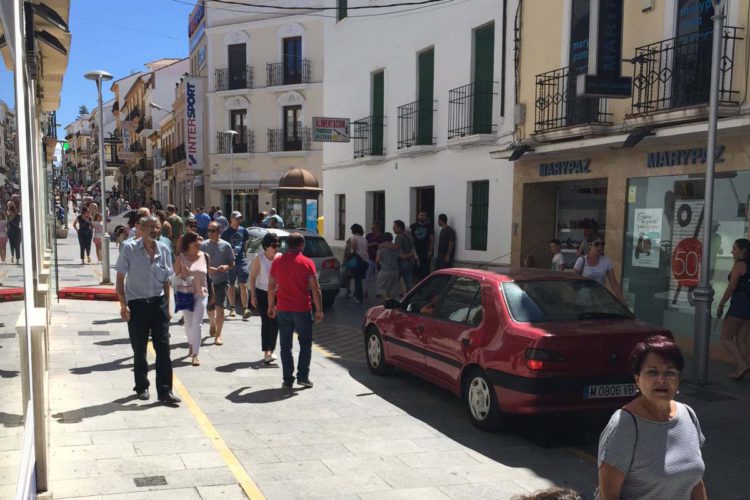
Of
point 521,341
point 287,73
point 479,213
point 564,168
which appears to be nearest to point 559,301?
point 521,341

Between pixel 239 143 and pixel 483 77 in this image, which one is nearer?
pixel 483 77

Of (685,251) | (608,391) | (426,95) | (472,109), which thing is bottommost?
(608,391)

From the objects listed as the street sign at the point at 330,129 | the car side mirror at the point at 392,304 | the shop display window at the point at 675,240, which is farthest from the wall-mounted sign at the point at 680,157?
the street sign at the point at 330,129

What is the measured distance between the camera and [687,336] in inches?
396

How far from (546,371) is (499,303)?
0.84 m

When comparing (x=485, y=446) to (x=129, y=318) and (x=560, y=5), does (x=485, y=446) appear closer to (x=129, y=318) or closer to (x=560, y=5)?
(x=129, y=318)

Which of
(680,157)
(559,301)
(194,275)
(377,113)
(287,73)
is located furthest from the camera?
(287,73)

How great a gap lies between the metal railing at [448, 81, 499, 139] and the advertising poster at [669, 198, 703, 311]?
4.92 m

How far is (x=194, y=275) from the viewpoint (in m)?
8.09

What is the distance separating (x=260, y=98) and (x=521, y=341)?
28.7m

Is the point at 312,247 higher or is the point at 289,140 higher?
the point at 289,140

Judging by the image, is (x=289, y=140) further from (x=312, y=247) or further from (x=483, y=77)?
(x=312, y=247)

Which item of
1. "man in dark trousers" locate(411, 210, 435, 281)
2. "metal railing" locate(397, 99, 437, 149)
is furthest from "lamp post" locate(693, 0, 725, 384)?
"metal railing" locate(397, 99, 437, 149)

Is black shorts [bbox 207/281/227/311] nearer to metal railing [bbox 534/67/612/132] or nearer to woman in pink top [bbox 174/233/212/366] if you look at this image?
woman in pink top [bbox 174/233/212/366]
